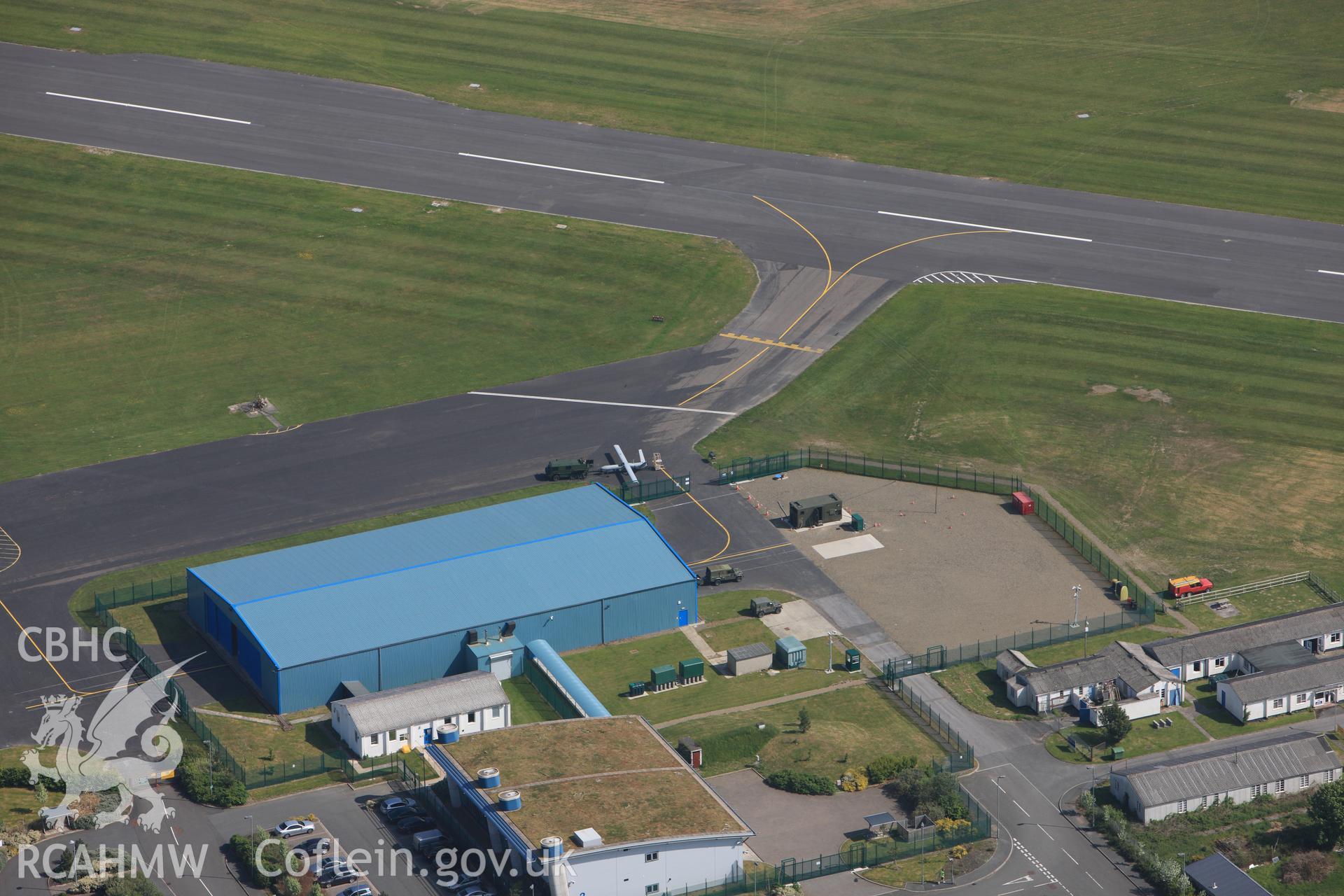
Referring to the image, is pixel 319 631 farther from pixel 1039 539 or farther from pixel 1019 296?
pixel 1019 296

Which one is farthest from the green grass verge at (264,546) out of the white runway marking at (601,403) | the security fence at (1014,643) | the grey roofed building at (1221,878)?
the grey roofed building at (1221,878)

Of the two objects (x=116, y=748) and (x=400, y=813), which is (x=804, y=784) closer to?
(x=400, y=813)

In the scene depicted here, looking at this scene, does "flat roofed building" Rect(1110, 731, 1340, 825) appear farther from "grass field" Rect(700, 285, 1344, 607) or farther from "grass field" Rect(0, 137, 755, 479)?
"grass field" Rect(0, 137, 755, 479)

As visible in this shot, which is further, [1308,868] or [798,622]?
[798,622]

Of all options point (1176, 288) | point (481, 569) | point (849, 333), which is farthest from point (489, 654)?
point (1176, 288)

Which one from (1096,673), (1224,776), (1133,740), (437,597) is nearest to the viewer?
(1224,776)

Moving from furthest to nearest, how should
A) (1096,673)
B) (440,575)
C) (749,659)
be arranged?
(440,575)
(749,659)
(1096,673)

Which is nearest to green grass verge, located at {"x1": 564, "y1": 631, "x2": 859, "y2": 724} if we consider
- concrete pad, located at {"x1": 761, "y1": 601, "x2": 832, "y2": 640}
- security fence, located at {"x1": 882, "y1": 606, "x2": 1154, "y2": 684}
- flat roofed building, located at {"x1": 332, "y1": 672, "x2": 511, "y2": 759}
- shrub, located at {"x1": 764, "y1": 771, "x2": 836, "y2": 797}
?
concrete pad, located at {"x1": 761, "y1": 601, "x2": 832, "y2": 640}

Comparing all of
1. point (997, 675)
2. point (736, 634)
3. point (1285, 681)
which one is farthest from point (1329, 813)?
point (736, 634)

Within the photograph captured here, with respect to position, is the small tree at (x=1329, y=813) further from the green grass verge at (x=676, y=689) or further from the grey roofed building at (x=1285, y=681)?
the green grass verge at (x=676, y=689)
